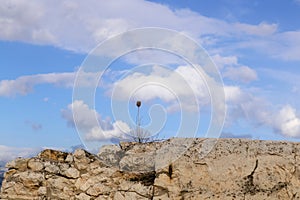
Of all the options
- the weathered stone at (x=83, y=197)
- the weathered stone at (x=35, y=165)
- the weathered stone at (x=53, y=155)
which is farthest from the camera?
the weathered stone at (x=53, y=155)

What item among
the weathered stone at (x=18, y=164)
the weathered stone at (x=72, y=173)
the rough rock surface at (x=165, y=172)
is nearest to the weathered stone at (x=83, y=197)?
the rough rock surface at (x=165, y=172)

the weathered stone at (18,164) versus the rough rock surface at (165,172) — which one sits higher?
the weathered stone at (18,164)

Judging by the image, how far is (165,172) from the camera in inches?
196

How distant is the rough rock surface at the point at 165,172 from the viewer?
15.8ft

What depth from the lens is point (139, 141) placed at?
5836mm

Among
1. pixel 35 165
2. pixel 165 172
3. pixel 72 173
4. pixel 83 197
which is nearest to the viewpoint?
pixel 165 172

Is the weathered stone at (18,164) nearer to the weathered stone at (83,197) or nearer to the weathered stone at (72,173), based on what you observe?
the weathered stone at (72,173)

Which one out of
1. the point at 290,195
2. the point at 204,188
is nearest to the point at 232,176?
the point at 204,188

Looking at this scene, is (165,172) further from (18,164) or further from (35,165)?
(18,164)

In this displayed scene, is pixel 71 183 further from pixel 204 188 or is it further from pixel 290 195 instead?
pixel 290 195

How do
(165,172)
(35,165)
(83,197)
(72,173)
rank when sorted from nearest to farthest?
(165,172)
(83,197)
(72,173)
(35,165)

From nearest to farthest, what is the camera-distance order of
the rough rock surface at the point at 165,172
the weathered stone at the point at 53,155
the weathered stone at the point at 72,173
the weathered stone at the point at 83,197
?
the rough rock surface at the point at 165,172, the weathered stone at the point at 83,197, the weathered stone at the point at 72,173, the weathered stone at the point at 53,155

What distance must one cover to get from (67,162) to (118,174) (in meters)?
0.64

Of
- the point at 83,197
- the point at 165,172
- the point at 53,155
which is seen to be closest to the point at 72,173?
the point at 83,197
